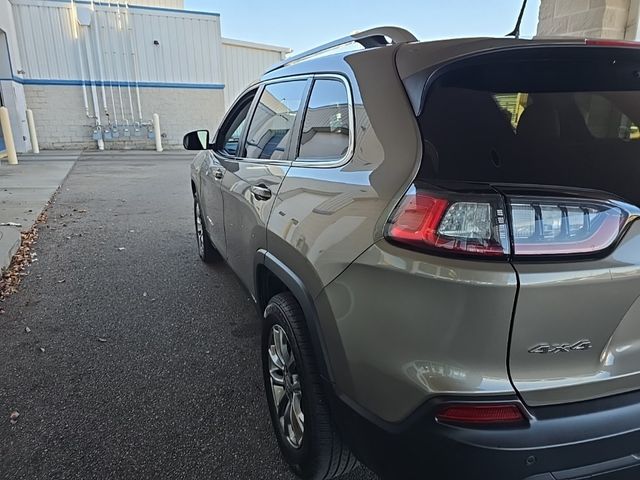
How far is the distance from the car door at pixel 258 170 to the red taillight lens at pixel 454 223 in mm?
954

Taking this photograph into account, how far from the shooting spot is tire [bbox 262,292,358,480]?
1.77m

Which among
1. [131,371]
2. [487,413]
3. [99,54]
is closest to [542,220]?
[487,413]

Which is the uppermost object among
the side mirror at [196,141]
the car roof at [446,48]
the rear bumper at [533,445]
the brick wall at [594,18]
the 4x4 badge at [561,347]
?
the brick wall at [594,18]

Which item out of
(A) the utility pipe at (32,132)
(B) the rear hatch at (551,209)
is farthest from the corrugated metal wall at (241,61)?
(B) the rear hatch at (551,209)

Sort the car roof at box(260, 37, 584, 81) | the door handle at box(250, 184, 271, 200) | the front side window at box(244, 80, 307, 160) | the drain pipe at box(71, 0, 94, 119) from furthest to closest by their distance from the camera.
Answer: the drain pipe at box(71, 0, 94, 119) → the front side window at box(244, 80, 307, 160) → the door handle at box(250, 184, 271, 200) → the car roof at box(260, 37, 584, 81)

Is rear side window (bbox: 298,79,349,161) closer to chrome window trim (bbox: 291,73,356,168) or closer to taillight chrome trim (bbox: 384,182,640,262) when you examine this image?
chrome window trim (bbox: 291,73,356,168)

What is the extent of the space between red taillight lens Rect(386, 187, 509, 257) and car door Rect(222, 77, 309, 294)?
954mm

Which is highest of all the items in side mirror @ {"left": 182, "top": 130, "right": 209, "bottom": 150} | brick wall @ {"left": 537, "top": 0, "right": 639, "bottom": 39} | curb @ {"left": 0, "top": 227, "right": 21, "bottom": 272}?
brick wall @ {"left": 537, "top": 0, "right": 639, "bottom": 39}

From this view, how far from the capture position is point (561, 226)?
1.25m

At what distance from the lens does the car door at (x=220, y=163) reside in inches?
132

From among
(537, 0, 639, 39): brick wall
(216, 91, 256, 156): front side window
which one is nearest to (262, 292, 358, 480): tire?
(216, 91, 256, 156): front side window

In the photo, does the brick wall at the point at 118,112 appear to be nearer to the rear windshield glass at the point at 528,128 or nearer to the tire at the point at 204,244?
the tire at the point at 204,244

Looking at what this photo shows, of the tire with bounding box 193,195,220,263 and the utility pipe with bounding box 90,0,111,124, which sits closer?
the tire with bounding box 193,195,220,263

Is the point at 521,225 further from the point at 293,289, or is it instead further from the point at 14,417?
Answer: the point at 14,417
